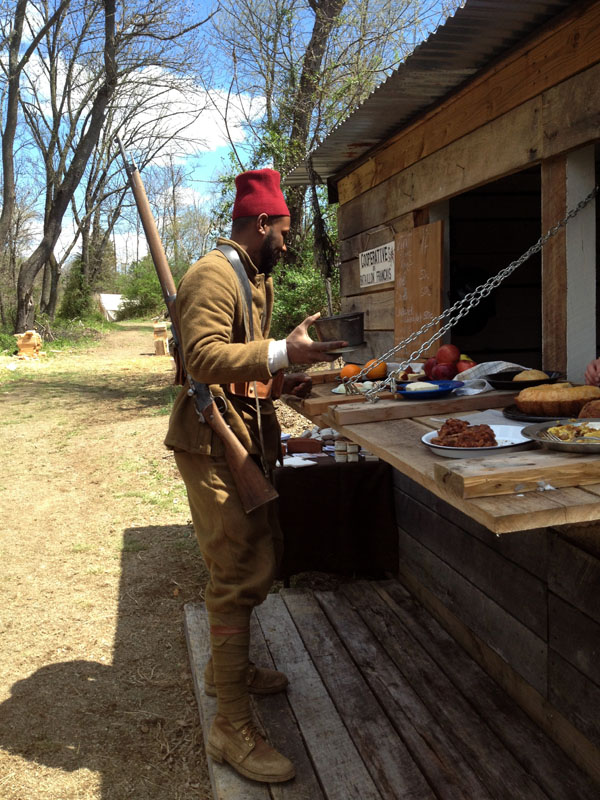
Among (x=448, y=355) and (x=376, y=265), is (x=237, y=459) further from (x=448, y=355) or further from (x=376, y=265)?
(x=376, y=265)

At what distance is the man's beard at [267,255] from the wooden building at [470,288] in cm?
76

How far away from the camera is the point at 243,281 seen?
281 cm

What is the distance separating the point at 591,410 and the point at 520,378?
724 mm

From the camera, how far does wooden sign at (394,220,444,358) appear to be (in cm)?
439

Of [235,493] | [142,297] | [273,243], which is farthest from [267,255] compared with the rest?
[142,297]

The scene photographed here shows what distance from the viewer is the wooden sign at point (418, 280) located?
439 centimetres

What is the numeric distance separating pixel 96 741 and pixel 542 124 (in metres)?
3.60

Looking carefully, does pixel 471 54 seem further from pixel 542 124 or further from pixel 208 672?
pixel 208 672

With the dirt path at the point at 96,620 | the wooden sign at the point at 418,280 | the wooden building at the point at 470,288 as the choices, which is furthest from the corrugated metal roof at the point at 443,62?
the dirt path at the point at 96,620

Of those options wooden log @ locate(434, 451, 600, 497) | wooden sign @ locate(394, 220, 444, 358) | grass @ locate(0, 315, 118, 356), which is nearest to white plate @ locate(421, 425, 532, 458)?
wooden log @ locate(434, 451, 600, 497)

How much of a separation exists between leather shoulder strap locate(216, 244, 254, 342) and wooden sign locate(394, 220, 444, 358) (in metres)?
1.88

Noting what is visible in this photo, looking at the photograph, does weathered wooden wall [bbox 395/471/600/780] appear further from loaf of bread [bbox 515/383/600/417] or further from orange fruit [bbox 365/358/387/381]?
orange fruit [bbox 365/358/387/381]

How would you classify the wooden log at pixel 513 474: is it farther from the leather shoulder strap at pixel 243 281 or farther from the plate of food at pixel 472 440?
the leather shoulder strap at pixel 243 281

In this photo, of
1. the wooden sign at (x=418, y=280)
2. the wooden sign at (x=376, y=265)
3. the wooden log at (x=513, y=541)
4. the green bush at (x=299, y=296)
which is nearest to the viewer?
the wooden log at (x=513, y=541)
